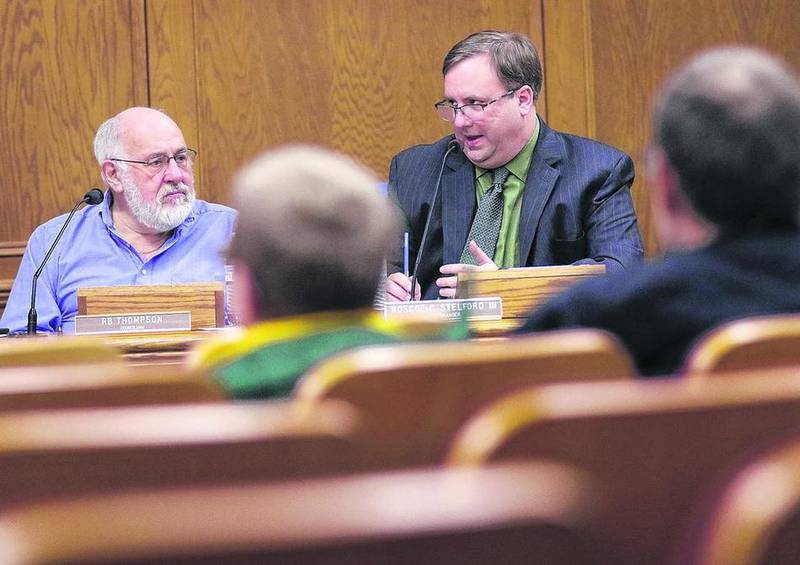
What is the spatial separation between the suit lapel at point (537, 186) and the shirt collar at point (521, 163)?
2cm

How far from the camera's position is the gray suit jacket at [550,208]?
3637 millimetres

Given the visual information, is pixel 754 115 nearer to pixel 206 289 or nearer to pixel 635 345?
pixel 635 345

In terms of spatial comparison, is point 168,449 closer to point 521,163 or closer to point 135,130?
point 521,163

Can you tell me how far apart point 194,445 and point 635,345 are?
863mm

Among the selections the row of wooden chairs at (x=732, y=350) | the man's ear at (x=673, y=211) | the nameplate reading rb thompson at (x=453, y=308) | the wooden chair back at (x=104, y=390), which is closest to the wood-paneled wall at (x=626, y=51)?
the nameplate reading rb thompson at (x=453, y=308)

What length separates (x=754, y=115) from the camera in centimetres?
138

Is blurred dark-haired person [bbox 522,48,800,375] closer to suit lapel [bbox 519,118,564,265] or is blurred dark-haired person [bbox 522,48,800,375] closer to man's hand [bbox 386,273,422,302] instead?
man's hand [bbox 386,273,422,302]

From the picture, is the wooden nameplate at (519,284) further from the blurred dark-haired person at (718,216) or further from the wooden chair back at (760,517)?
the wooden chair back at (760,517)

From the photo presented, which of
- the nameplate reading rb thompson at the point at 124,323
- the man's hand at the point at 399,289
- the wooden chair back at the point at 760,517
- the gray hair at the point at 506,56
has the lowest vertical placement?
the nameplate reading rb thompson at the point at 124,323

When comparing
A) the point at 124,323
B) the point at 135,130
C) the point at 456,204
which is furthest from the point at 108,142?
the point at 124,323

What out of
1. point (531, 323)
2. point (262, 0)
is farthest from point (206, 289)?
point (262, 0)

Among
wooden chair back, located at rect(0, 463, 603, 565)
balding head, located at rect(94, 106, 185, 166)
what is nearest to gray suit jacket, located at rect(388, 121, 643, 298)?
balding head, located at rect(94, 106, 185, 166)

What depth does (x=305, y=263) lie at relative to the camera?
1.20 meters

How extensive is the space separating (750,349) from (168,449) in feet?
1.88
